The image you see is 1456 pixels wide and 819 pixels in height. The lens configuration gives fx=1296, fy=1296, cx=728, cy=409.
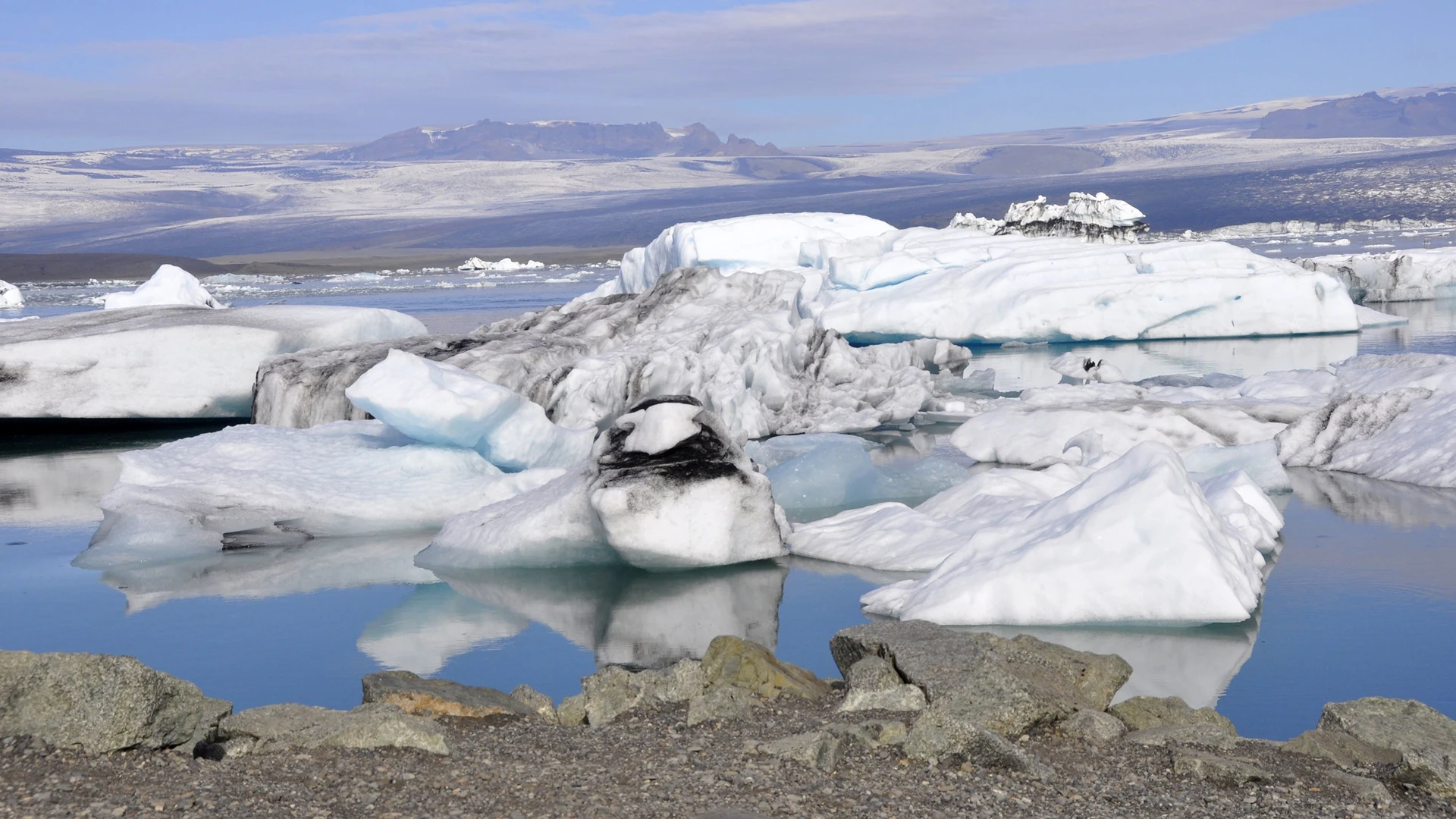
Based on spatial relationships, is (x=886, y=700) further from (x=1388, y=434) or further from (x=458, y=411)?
(x=1388, y=434)

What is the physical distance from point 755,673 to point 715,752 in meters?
0.64

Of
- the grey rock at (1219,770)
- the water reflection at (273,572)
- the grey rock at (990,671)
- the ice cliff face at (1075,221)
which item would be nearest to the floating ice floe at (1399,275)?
the ice cliff face at (1075,221)

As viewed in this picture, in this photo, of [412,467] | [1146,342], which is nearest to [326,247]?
[1146,342]

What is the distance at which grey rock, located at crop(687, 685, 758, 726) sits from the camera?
3521 mm

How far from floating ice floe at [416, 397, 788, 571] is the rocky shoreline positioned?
6.40ft

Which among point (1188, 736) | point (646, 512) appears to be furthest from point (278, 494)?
point (1188, 736)

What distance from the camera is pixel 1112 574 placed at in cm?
477

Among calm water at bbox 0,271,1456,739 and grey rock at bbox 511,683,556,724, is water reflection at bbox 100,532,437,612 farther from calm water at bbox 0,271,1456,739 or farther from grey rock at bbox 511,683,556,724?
grey rock at bbox 511,683,556,724

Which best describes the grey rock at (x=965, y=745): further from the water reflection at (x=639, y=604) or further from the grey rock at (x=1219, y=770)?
the water reflection at (x=639, y=604)

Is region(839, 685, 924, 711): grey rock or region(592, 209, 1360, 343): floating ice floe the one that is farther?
region(592, 209, 1360, 343): floating ice floe

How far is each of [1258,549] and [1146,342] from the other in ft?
35.3

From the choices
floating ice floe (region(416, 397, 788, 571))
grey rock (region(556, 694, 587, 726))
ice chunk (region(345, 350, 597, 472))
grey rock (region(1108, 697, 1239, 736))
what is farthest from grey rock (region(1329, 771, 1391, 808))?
ice chunk (region(345, 350, 597, 472))

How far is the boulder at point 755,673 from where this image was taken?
379 centimetres

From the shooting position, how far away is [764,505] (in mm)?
5941
